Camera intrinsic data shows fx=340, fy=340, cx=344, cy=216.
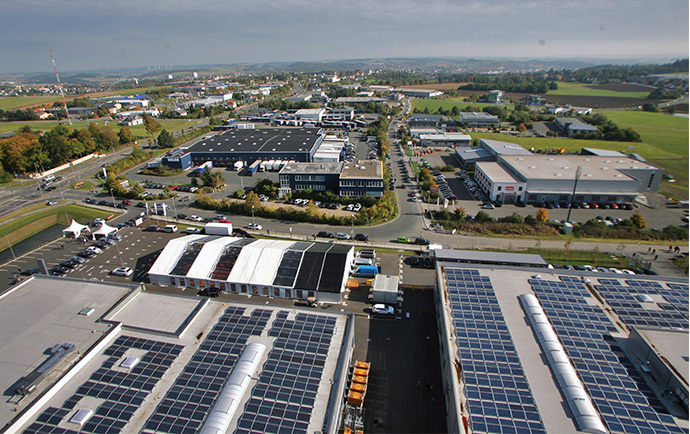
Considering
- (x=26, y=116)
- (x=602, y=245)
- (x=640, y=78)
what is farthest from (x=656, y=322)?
A: (x=640, y=78)

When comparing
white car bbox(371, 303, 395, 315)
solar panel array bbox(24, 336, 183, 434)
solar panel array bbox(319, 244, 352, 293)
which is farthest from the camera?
solar panel array bbox(319, 244, 352, 293)

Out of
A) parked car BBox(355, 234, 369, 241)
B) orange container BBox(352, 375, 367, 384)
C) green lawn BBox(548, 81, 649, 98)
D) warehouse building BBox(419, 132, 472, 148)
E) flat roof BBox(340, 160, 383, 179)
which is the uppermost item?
green lawn BBox(548, 81, 649, 98)

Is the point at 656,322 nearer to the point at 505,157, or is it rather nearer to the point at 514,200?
the point at 514,200

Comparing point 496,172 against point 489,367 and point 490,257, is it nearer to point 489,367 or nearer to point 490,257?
point 490,257

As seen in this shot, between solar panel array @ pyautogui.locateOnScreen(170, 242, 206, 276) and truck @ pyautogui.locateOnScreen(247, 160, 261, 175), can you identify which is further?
truck @ pyautogui.locateOnScreen(247, 160, 261, 175)

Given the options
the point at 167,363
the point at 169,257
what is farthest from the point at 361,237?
the point at 167,363

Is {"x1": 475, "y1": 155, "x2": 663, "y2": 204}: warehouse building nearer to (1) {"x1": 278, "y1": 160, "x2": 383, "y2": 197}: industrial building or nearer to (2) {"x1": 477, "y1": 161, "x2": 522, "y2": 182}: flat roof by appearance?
(2) {"x1": 477, "y1": 161, "x2": 522, "y2": 182}: flat roof

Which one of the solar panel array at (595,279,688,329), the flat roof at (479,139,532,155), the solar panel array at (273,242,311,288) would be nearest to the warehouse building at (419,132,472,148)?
the flat roof at (479,139,532,155)

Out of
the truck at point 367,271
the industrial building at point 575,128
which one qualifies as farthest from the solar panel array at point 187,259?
the industrial building at point 575,128
